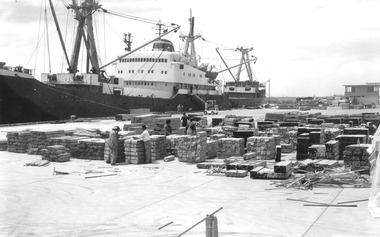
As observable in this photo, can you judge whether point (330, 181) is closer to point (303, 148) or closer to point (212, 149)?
point (303, 148)

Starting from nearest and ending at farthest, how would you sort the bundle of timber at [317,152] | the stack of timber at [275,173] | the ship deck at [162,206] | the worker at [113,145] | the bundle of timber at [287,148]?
1. the ship deck at [162,206]
2. the stack of timber at [275,173]
3. the worker at [113,145]
4. the bundle of timber at [317,152]
5. the bundle of timber at [287,148]

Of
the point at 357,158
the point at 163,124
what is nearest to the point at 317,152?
the point at 357,158

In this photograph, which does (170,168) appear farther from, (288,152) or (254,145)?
(288,152)

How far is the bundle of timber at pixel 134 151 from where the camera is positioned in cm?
1318

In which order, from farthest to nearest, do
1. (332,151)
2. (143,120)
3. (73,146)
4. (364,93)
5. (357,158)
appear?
1. (364,93)
2. (143,120)
3. (73,146)
4. (332,151)
5. (357,158)

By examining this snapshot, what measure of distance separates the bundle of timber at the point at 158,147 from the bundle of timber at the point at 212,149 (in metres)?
1.49

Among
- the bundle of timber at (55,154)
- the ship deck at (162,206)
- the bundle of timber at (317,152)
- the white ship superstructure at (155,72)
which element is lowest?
the ship deck at (162,206)

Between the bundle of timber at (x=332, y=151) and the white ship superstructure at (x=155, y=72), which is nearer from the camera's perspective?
the bundle of timber at (x=332, y=151)

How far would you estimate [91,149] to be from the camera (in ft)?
46.5

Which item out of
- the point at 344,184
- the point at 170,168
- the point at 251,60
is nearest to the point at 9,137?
the point at 170,168

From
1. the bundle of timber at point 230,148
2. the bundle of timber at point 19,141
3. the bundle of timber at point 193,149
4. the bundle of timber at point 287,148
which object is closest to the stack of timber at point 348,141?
the bundle of timber at point 287,148

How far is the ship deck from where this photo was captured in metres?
6.20

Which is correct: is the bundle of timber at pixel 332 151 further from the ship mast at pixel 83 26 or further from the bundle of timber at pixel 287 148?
the ship mast at pixel 83 26

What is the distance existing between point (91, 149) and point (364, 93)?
90.4 m
